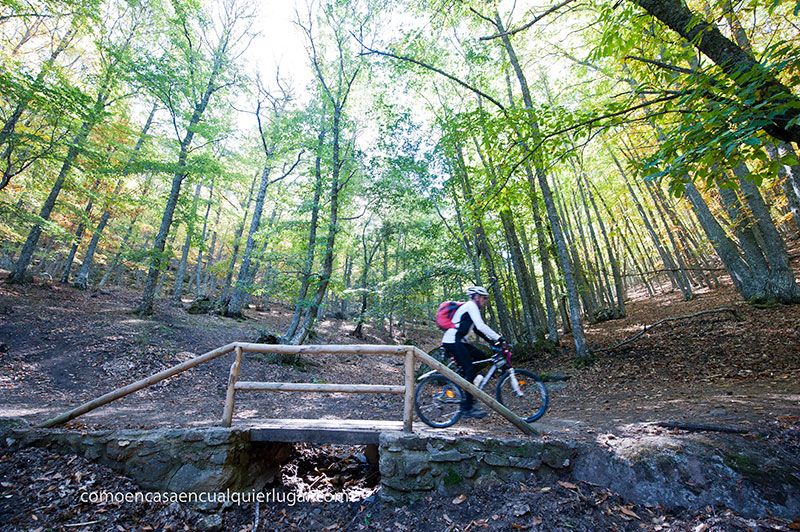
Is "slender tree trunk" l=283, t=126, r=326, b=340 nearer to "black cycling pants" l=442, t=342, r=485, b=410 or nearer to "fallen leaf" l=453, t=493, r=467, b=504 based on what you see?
"black cycling pants" l=442, t=342, r=485, b=410

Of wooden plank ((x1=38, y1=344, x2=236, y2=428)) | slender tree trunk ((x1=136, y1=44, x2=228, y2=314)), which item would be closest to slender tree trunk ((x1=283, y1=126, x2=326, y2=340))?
slender tree trunk ((x1=136, y1=44, x2=228, y2=314))

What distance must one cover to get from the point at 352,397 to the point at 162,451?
5.21 m

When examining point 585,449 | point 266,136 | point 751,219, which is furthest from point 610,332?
point 266,136

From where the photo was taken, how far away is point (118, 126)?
541 inches

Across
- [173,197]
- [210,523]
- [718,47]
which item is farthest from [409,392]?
[173,197]

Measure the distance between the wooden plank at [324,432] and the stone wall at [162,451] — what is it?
1.13 feet

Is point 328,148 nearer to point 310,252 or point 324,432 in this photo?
point 310,252

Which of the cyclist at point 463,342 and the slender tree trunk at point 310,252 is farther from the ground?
the slender tree trunk at point 310,252

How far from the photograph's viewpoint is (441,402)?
212 inches

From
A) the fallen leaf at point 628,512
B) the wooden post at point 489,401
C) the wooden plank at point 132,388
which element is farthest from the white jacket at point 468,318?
the wooden plank at point 132,388

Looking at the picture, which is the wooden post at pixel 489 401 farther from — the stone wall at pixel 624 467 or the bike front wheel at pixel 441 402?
the bike front wheel at pixel 441 402

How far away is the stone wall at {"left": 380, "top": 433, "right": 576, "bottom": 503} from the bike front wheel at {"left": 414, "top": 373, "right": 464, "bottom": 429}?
804 mm

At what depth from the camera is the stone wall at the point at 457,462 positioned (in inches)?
158

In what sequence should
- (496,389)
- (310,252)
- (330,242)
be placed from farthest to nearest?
(330,242), (310,252), (496,389)
